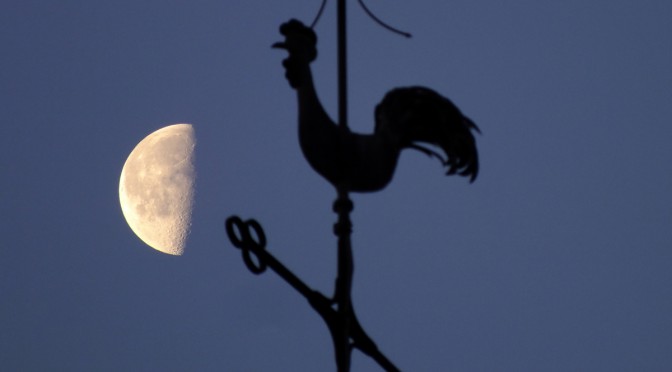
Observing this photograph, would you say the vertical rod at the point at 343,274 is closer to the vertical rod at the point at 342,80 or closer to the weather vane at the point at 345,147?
the weather vane at the point at 345,147

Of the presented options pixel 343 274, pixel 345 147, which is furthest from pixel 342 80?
pixel 343 274

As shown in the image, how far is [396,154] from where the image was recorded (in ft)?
7.46

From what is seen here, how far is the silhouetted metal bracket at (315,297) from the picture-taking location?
6.66 feet

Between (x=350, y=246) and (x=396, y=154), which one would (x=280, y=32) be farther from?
(x=350, y=246)

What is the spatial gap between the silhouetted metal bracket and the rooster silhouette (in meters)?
0.39

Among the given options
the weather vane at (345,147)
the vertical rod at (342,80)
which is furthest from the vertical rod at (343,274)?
the vertical rod at (342,80)

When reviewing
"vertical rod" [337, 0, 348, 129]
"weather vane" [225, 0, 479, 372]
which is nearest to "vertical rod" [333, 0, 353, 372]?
"weather vane" [225, 0, 479, 372]

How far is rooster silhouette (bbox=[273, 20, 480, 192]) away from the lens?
203cm

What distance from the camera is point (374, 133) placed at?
7.61 ft

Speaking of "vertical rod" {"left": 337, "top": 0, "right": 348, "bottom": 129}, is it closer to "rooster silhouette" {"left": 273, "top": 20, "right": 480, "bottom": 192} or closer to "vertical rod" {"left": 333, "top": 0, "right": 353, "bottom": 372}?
"rooster silhouette" {"left": 273, "top": 20, "right": 480, "bottom": 192}

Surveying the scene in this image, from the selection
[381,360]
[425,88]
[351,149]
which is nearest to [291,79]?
[351,149]

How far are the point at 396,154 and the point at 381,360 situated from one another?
0.78m

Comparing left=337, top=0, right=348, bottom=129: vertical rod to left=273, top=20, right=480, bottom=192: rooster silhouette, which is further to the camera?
left=337, top=0, right=348, bottom=129: vertical rod

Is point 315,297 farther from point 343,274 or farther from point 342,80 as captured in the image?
point 342,80
